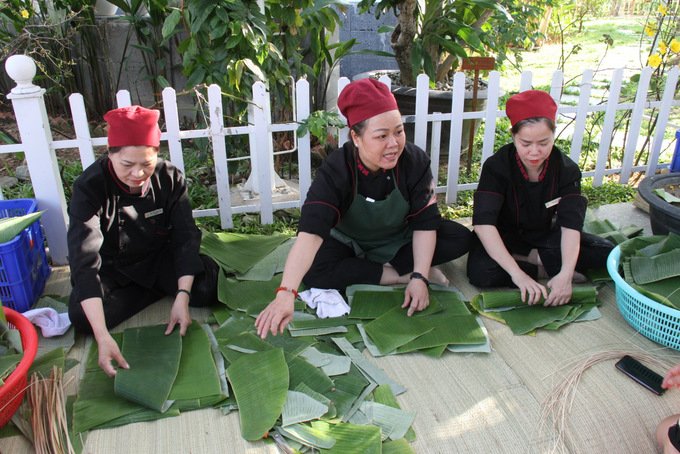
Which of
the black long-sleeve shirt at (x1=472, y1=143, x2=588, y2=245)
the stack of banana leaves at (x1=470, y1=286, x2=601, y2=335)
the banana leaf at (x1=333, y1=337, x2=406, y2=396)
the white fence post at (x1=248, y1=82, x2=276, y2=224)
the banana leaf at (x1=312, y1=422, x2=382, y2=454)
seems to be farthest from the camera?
the white fence post at (x1=248, y1=82, x2=276, y2=224)

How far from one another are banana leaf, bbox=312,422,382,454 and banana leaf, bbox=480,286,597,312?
0.96m

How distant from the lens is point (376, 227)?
2648 millimetres

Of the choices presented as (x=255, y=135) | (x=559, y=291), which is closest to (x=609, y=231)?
(x=559, y=291)

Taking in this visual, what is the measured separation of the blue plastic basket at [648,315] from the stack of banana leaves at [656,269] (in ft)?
0.13

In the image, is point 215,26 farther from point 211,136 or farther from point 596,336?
point 596,336

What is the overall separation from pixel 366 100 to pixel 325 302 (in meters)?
0.97

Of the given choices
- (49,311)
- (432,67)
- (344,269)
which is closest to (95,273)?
(49,311)

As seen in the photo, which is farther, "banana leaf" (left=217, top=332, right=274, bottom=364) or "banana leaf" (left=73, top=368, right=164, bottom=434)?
"banana leaf" (left=217, top=332, right=274, bottom=364)

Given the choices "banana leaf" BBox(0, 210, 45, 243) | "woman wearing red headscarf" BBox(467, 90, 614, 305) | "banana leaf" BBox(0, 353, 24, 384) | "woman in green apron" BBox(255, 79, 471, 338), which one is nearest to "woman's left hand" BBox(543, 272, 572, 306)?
"woman wearing red headscarf" BBox(467, 90, 614, 305)

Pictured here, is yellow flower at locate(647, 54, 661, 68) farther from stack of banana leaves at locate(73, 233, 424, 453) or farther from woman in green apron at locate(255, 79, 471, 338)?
stack of banana leaves at locate(73, 233, 424, 453)

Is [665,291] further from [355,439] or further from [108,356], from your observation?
[108,356]

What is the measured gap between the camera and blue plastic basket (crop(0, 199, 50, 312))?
2.39 m

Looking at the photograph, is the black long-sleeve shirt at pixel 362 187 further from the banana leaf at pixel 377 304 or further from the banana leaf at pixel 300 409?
the banana leaf at pixel 300 409

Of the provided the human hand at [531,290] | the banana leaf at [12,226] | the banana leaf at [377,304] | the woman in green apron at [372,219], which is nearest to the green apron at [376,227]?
the woman in green apron at [372,219]
